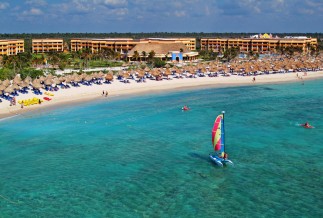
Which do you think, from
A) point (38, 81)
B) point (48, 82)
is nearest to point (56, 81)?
point (48, 82)

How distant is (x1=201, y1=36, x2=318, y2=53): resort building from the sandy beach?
58.9m

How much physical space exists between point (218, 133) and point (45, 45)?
125 metres

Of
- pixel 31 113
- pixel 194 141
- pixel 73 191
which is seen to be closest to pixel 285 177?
pixel 194 141

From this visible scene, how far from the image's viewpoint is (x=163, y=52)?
128 metres

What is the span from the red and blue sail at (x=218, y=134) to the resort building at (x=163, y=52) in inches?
3431

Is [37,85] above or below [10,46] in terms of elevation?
below

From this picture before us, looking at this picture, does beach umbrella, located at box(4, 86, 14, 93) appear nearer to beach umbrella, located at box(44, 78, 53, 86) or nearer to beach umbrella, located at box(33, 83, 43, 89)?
beach umbrella, located at box(33, 83, 43, 89)

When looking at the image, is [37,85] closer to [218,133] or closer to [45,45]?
[218,133]

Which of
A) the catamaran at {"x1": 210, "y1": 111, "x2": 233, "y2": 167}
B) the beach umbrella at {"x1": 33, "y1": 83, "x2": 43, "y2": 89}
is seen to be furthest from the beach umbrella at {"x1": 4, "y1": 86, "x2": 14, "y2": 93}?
the catamaran at {"x1": 210, "y1": 111, "x2": 233, "y2": 167}

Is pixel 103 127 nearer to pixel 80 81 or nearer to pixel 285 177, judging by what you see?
pixel 285 177

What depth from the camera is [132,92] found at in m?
71.8

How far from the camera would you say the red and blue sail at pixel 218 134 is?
33156 millimetres

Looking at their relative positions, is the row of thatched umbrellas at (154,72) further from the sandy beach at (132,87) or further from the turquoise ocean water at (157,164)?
the turquoise ocean water at (157,164)

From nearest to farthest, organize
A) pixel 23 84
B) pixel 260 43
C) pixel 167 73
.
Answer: pixel 23 84, pixel 167 73, pixel 260 43
